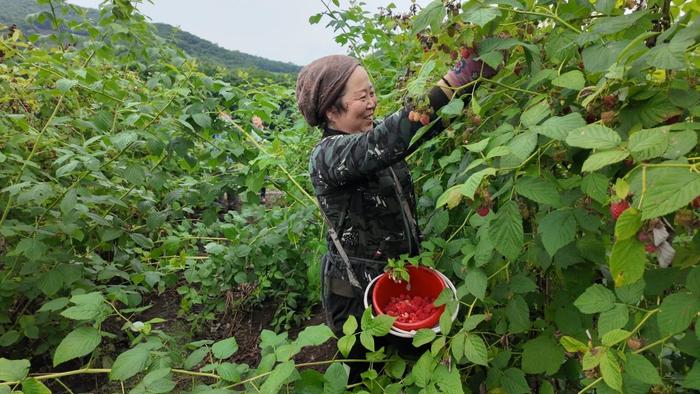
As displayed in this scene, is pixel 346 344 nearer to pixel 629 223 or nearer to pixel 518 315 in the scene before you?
pixel 518 315

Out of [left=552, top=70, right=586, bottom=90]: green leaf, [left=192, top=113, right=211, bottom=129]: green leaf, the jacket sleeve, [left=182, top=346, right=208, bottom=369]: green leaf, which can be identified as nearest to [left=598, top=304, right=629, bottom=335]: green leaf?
[left=552, top=70, right=586, bottom=90]: green leaf

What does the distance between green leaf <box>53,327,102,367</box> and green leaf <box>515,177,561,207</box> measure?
3.47ft

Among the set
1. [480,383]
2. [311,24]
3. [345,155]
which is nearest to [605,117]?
[345,155]

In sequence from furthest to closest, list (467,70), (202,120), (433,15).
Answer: (202,120), (467,70), (433,15)

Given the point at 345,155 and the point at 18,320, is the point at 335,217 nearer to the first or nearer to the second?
the point at 345,155

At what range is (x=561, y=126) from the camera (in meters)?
0.81

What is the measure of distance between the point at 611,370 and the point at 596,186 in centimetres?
32

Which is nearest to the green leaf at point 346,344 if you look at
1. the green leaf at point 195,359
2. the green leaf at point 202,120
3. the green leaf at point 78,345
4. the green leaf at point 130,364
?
the green leaf at point 195,359

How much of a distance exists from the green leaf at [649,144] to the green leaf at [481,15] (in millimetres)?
382

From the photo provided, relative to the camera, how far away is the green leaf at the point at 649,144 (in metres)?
0.62

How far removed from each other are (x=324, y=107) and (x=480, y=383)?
44.5 inches

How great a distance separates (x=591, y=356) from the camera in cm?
77

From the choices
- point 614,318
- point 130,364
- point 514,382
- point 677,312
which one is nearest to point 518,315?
point 514,382

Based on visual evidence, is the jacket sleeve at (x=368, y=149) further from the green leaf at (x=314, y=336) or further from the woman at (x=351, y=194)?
the green leaf at (x=314, y=336)
